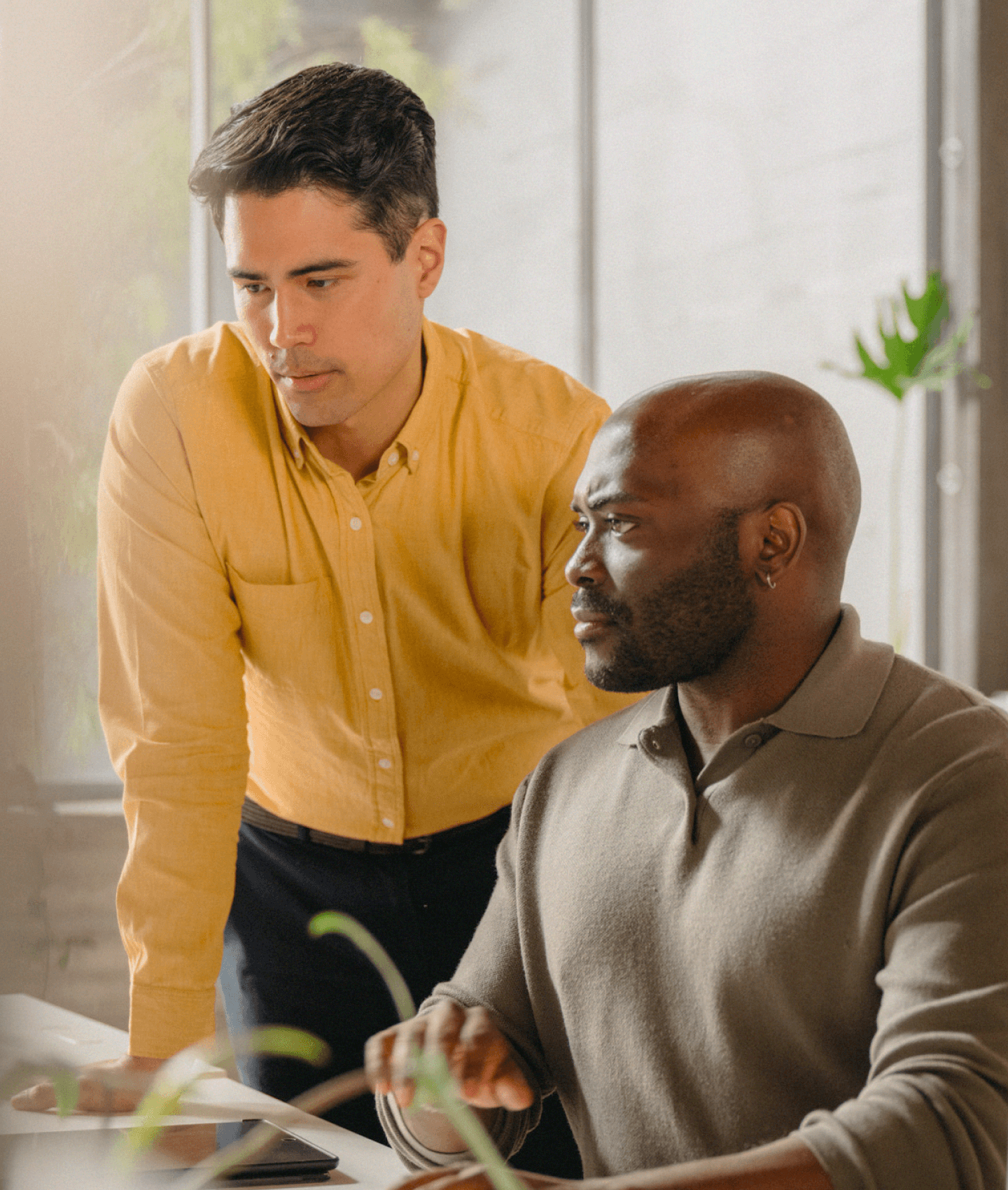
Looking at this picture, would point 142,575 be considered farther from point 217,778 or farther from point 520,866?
point 520,866

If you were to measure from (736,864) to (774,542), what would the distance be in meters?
0.24

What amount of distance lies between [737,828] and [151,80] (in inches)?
69.2

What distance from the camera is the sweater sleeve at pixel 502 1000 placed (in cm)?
112

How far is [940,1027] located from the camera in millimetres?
857

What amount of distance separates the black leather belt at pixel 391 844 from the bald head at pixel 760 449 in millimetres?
692

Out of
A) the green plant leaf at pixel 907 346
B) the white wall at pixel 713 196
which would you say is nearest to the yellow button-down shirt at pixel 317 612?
the green plant leaf at pixel 907 346

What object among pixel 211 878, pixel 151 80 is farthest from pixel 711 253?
pixel 211 878

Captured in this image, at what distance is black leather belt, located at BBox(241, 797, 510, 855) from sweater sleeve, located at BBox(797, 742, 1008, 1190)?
78 centimetres

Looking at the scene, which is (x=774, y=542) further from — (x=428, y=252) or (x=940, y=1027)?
(x=428, y=252)

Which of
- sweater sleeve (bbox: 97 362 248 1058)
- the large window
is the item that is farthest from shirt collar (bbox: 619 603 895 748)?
the large window

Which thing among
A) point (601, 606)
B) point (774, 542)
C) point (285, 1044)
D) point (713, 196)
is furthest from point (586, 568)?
point (713, 196)

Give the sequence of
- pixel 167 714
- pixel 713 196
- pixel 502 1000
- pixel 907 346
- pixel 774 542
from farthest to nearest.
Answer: pixel 713 196, pixel 907 346, pixel 167 714, pixel 502 1000, pixel 774 542

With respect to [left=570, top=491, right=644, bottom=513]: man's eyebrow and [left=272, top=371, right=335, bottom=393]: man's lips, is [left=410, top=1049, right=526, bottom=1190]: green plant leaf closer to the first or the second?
[left=570, top=491, right=644, bottom=513]: man's eyebrow

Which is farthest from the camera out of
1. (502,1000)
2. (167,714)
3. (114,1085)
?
(167,714)
